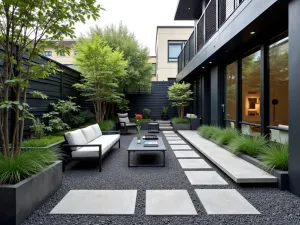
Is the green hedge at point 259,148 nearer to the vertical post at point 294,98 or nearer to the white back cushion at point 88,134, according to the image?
the vertical post at point 294,98

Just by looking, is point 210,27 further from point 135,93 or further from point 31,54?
point 135,93

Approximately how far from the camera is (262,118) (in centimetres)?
494

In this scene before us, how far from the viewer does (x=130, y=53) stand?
40.6ft

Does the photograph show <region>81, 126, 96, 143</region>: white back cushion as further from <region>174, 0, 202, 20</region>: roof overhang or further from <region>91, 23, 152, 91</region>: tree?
<region>174, 0, 202, 20</region>: roof overhang

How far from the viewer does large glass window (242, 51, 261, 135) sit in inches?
211

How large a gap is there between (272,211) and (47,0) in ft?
12.1

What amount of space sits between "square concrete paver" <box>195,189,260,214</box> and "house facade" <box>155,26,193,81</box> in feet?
50.5

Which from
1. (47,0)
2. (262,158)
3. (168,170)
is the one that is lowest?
(168,170)

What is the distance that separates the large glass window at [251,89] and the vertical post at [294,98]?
2.17 m

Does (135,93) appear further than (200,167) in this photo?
Yes

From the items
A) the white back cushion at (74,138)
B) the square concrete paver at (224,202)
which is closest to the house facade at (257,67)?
the square concrete paver at (224,202)

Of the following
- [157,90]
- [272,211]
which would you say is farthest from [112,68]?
[272,211]

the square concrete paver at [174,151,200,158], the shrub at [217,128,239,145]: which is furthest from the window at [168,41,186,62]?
the square concrete paver at [174,151,200,158]

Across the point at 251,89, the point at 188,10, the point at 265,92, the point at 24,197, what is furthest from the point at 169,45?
the point at 24,197
